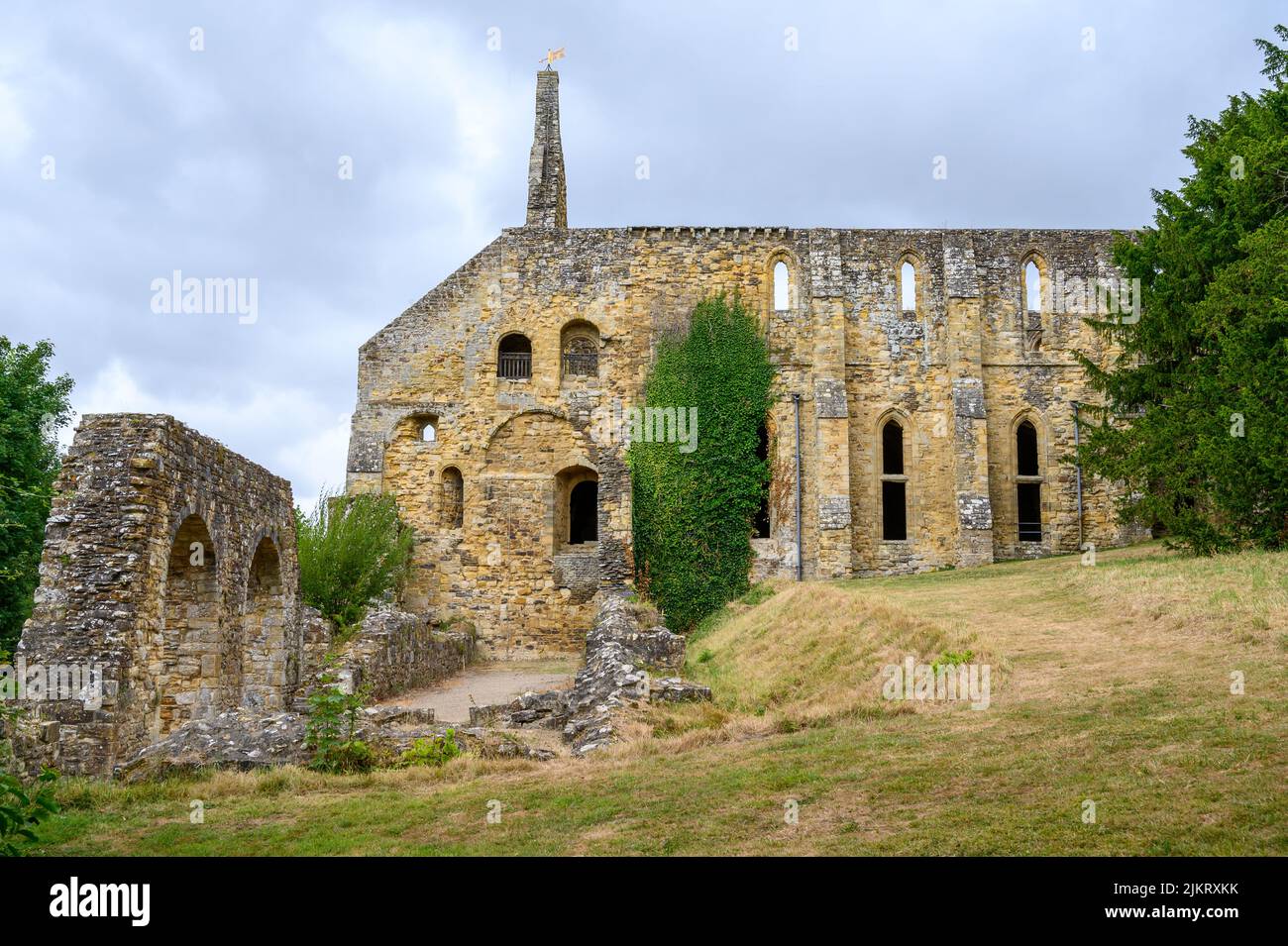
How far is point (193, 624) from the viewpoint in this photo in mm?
12547

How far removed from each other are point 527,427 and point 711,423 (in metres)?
4.93

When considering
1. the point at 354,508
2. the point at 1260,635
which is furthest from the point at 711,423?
the point at 1260,635

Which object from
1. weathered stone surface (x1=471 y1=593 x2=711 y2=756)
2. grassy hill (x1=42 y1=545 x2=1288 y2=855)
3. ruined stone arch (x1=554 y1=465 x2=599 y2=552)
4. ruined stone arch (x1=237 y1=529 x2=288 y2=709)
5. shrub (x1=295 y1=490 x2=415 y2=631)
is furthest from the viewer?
ruined stone arch (x1=554 y1=465 x2=599 y2=552)

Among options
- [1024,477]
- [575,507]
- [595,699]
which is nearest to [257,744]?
[595,699]

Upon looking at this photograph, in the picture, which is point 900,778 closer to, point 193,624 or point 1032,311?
point 193,624

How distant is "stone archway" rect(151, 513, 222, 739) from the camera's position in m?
12.2

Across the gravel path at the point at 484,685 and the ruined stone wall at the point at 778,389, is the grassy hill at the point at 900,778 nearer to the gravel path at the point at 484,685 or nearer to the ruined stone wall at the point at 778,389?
the gravel path at the point at 484,685

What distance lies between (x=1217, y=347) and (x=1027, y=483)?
10.4 meters

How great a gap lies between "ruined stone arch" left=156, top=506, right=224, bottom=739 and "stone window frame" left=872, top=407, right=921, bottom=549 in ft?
62.5

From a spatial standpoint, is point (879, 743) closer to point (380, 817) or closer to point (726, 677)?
point (380, 817)

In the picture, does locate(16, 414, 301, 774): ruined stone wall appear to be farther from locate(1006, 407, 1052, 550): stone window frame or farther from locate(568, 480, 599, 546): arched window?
Answer: locate(1006, 407, 1052, 550): stone window frame

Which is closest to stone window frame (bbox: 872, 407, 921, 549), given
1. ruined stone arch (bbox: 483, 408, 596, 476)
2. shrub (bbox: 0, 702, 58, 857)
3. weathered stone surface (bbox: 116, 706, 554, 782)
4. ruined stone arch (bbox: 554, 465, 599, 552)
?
ruined stone arch (bbox: 554, 465, 599, 552)

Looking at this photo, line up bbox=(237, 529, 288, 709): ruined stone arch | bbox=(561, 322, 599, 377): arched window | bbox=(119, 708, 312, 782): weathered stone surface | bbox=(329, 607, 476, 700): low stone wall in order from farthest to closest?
1. bbox=(561, 322, 599, 377): arched window
2. bbox=(329, 607, 476, 700): low stone wall
3. bbox=(237, 529, 288, 709): ruined stone arch
4. bbox=(119, 708, 312, 782): weathered stone surface
